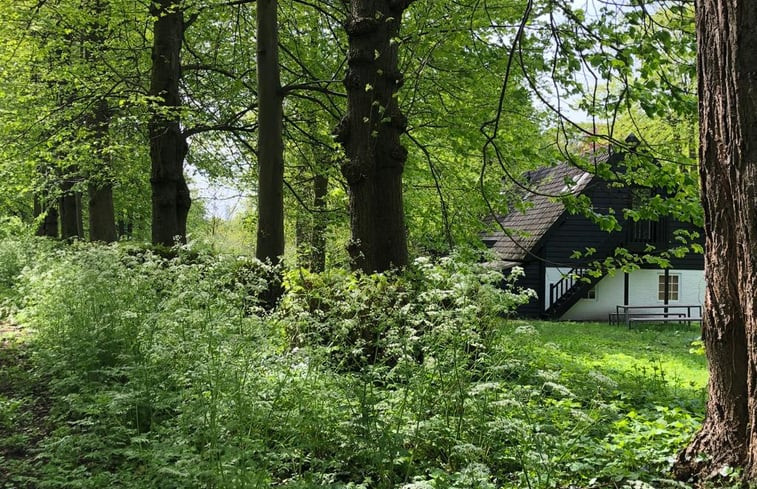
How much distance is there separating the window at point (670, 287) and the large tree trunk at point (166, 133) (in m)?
24.5

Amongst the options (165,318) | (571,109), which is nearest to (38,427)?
(165,318)

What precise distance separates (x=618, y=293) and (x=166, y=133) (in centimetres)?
2302

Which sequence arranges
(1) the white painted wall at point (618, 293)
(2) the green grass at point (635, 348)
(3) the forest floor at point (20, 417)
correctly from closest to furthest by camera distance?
(3) the forest floor at point (20, 417) → (2) the green grass at point (635, 348) → (1) the white painted wall at point (618, 293)

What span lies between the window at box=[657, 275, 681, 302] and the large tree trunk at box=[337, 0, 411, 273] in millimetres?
25712

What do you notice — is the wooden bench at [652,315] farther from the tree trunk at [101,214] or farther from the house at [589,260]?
the tree trunk at [101,214]

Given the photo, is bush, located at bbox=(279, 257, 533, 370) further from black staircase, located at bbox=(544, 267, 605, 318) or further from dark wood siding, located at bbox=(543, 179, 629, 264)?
dark wood siding, located at bbox=(543, 179, 629, 264)

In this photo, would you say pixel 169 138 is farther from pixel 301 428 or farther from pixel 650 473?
pixel 650 473

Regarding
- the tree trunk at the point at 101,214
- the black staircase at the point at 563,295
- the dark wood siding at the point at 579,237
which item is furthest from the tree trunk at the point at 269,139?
the dark wood siding at the point at 579,237

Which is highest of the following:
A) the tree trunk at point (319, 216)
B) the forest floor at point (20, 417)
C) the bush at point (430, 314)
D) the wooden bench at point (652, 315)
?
the tree trunk at point (319, 216)

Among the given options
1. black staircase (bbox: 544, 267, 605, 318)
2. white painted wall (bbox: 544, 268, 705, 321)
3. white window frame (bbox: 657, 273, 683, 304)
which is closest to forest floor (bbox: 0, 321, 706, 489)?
black staircase (bbox: 544, 267, 605, 318)

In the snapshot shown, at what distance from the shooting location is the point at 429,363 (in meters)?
3.87

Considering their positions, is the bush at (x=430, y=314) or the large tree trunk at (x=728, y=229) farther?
the bush at (x=430, y=314)

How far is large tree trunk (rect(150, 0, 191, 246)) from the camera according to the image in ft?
35.7

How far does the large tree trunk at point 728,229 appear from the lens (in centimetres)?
293
